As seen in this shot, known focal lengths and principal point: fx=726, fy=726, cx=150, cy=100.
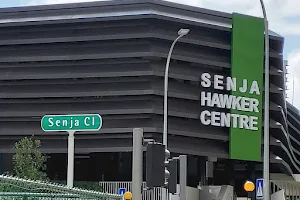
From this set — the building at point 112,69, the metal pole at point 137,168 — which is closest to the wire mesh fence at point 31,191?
the metal pole at point 137,168

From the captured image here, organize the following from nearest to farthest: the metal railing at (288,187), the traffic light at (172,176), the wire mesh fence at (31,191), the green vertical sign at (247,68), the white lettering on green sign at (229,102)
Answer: the wire mesh fence at (31,191) < the traffic light at (172,176) < the white lettering on green sign at (229,102) < the green vertical sign at (247,68) < the metal railing at (288,187)

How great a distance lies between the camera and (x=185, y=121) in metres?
44.4

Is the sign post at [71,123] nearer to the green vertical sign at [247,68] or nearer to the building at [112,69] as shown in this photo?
the building at [112,69]

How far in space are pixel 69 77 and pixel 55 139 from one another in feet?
12.9

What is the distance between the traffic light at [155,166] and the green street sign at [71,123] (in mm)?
5115

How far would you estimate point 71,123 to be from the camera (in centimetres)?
1586

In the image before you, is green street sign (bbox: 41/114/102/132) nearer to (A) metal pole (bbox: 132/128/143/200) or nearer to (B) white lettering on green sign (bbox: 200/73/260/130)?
(A) metal pole (bbox: 132/128/143/200)

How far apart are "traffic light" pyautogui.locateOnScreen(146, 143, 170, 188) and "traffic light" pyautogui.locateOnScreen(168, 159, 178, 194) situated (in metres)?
1.35

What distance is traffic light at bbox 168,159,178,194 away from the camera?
11957mm

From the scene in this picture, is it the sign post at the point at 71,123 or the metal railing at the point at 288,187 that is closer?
the sign post at the point at 71,123

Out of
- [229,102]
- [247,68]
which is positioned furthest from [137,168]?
[247,68]

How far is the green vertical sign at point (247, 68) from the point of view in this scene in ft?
151

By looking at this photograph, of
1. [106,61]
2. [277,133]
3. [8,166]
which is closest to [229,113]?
[277,133]

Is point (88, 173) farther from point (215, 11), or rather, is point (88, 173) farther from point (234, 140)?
point (215, 11)
